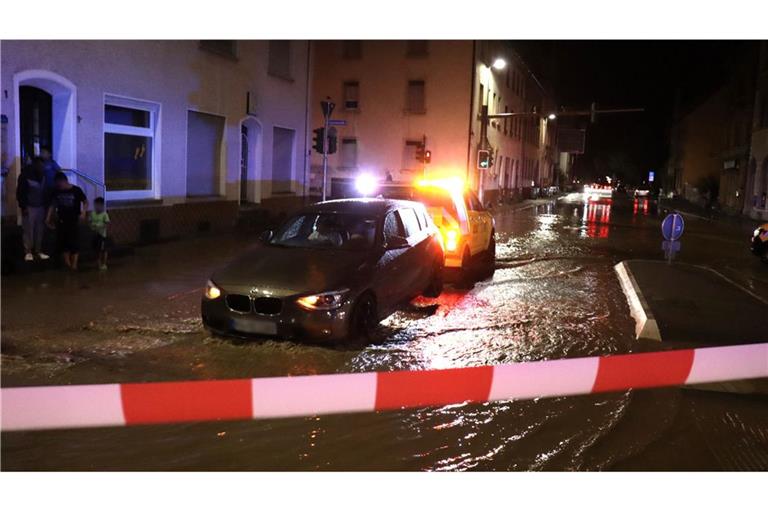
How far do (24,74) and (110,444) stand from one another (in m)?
9.24

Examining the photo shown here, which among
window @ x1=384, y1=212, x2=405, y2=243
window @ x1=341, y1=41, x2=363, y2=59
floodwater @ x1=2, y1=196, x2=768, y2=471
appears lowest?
floodwater @ x1=2, y1=196, x2=768, y2=471

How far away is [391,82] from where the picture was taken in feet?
119

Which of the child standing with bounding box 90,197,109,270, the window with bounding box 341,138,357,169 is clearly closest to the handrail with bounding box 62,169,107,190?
the child standing with bounding box 90,197,109,270

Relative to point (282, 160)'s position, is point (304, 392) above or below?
below

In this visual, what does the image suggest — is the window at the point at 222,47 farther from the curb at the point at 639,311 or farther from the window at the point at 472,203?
the curb at the point at 639,311

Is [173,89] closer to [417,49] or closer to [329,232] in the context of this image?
[329,232]

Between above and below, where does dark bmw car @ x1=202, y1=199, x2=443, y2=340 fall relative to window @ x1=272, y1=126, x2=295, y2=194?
below

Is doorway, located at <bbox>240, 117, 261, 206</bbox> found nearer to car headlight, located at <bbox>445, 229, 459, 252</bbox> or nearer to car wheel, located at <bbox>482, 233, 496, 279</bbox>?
car wheel, located at <bbox>482, 233, 496, 279</bbox>

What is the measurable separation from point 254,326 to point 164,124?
10.2m

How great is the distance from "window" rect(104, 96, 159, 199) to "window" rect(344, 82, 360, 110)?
A: 72.6 ft

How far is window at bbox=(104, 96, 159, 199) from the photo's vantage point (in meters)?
14.5

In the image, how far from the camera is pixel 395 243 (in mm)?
8203

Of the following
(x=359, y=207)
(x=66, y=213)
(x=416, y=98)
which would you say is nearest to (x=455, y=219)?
(x=359, y=207)

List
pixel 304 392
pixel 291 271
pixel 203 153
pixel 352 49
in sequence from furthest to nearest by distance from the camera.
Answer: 1. pixel 352 49
2. pixel 203 153
3. pixel 291 271
4. pixel 304 392
